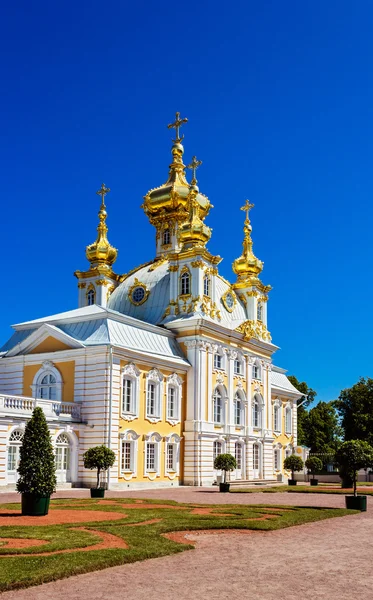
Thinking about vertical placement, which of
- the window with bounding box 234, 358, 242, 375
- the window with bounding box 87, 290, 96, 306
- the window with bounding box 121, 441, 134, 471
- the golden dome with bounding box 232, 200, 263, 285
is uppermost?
the golden dome with bounding box 232, 200, 263, 285

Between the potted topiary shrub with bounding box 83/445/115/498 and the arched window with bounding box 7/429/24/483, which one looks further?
the arched window with bounding box 7/429/24/483

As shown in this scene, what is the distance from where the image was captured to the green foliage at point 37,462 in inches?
677

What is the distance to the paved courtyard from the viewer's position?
871 cm

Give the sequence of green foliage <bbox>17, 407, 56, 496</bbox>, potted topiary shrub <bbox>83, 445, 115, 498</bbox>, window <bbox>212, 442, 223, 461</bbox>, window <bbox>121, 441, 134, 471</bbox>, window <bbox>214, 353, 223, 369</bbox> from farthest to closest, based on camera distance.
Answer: window <bbox>214, 353, 223, 369</bbox>
window <bbox>212, 442, 223, 461</bbox>
window <bbox>121, 441, 134, 471</bbox>
potted topiary shrub <bbox>83, 445, 115, 498</bbox>
green foliage <bbox>17, 407, 56, 496</bbox>

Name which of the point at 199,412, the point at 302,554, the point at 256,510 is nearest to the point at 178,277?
the point at 199,412

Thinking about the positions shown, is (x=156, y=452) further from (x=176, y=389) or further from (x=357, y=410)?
(x=357, y=410)

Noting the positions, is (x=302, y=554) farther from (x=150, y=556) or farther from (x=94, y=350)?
(x=94, y=350)

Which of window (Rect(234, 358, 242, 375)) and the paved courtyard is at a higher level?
window (Rect(234, 358, 242, 375))

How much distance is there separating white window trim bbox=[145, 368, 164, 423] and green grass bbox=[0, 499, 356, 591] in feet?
47.1

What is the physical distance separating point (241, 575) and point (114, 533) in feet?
14.2

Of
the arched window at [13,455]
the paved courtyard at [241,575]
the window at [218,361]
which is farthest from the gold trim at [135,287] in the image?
the paved courtyard at [241,575]

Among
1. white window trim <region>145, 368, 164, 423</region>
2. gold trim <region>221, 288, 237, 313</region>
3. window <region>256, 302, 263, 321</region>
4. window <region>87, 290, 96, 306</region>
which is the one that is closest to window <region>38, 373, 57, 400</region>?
white window trim <region>145, 368, 164, 423</region>

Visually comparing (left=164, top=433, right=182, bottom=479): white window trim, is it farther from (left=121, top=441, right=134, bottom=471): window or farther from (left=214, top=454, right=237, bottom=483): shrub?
(left=214, top=454, right=237, bottom=483): shrub

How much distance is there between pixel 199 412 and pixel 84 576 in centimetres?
3040
